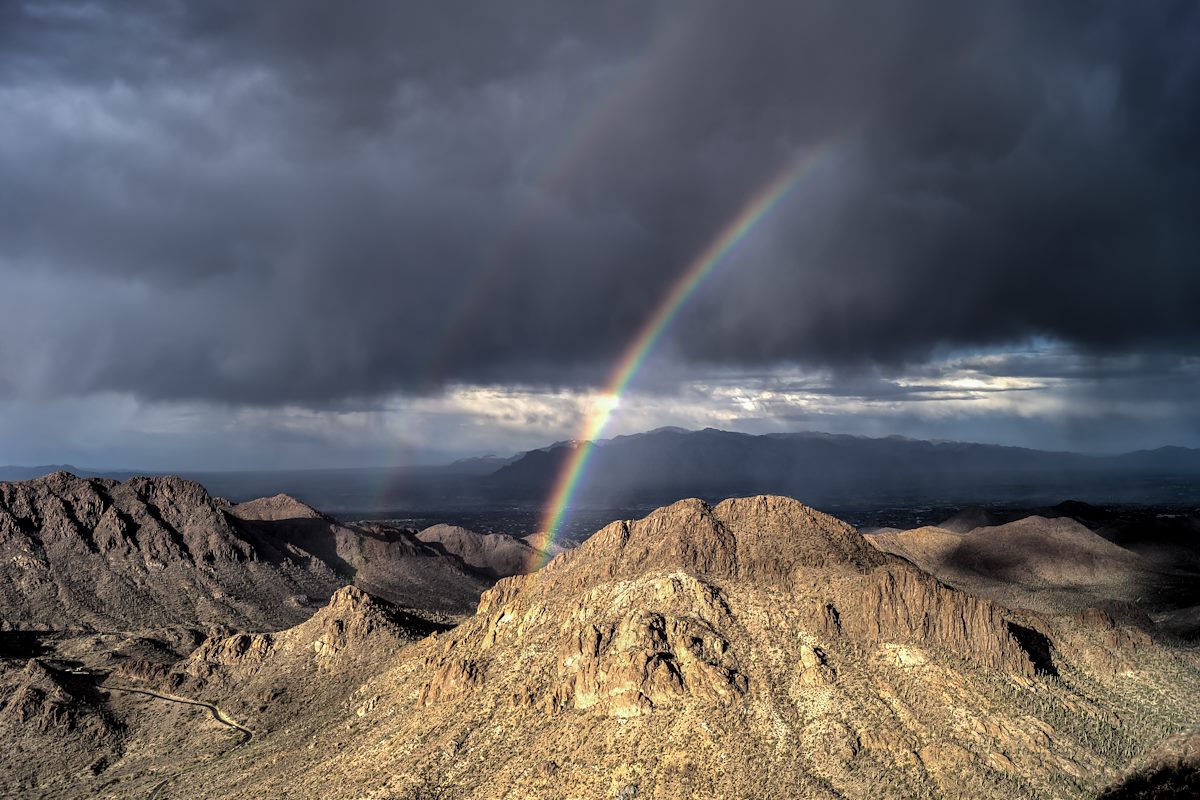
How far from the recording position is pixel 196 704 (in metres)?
79.4

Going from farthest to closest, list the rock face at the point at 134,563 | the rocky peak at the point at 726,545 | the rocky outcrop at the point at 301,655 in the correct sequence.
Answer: the rock face at the point at 134,563 → the rocky outcrop at the point at 301,655 → the rocky peak at the point at 726,545

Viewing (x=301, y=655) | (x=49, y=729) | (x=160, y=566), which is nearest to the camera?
(x=49, y=729)

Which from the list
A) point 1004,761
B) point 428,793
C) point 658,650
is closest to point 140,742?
point 428,793

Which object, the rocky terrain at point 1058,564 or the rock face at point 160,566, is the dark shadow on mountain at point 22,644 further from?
the rocky terrain at point 1058,564

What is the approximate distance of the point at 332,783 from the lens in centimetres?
5347

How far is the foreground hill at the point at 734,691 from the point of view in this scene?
4641 centimetres

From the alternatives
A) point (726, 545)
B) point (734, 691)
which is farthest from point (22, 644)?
point (734, 691)

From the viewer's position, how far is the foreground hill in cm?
4641

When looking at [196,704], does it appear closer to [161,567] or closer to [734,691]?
[734,691]

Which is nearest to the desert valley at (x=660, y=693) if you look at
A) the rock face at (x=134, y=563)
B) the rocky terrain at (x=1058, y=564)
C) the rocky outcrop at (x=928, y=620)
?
the rocky outcrop at (x=928, y=620)

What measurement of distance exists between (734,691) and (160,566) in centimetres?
12879

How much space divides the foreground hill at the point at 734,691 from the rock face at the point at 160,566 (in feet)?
234

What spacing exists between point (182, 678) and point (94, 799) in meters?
24.1

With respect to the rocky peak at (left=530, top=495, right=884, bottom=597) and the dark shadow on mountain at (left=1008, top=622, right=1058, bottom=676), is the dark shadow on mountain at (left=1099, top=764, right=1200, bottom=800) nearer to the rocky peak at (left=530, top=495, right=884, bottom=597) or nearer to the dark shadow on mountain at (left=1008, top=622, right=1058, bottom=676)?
the dark shadow on mountain at (left=1008, top=622, right=1058, bottom=676)
